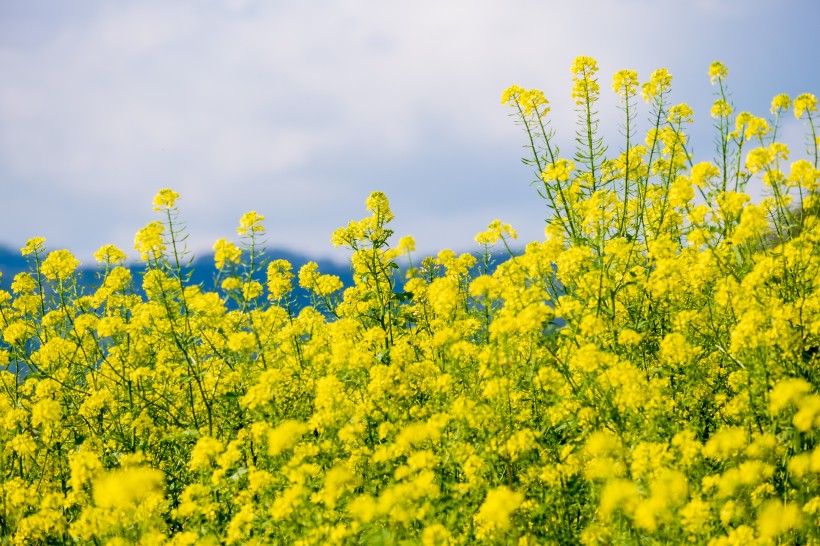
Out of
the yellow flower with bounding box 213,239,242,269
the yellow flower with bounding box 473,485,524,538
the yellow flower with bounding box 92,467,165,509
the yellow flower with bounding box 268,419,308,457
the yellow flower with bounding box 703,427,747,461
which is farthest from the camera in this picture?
the yellow flower with bounding box 213,239,242,269

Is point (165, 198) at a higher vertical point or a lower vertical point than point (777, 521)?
higher

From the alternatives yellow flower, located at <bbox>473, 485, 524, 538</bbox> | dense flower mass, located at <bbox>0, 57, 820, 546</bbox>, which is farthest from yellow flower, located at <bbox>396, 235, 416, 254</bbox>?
yellow flower, located at <bbox>473, 485, 524, 538</bbox>

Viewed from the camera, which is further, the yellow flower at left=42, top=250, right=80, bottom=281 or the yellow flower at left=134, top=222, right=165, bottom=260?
the yellow flower at left=42, top=250, right=80, bottom=281

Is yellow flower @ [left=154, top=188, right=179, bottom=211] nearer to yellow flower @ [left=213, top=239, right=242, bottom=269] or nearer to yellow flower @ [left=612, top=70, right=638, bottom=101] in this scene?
yellow flower @ [left=213, top=239, right=242, bottom=269]

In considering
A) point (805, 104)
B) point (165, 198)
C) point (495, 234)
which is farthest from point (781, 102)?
point (165, 198)

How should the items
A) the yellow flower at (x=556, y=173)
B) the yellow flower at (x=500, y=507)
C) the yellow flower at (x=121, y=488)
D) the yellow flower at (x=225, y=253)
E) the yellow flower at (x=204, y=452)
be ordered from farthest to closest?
the yellow flower at (x=556, y=173) < the yellow flower at (x=225, y=253) < the yellow flower at (x=204, y=452) < the yellow flower at (x=121, y=488) < the yellow flower at (x=500, y=507)

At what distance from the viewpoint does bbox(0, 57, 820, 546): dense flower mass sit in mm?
2578

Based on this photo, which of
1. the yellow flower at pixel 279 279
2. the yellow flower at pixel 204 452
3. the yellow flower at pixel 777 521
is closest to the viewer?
the yellow flower at pixel 777 521

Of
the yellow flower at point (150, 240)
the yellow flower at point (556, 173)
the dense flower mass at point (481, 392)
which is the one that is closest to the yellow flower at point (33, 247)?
the dense flower mass at point (481, 392)

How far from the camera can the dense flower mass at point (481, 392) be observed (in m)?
2.58

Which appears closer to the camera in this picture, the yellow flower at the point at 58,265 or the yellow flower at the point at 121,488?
the yellow flower at the point at 121,488

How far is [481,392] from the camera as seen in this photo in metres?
3.53

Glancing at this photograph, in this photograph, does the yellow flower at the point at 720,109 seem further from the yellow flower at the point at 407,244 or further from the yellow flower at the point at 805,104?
the yellow flower at the point at 407,244

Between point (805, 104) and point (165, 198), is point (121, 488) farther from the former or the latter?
point (805, 104)
